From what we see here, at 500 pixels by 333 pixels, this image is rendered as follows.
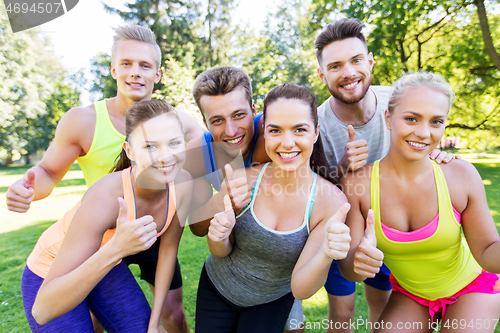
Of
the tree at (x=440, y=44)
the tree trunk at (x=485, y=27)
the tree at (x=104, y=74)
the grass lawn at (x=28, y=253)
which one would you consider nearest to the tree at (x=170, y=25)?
the tree at (x=104, y=74)

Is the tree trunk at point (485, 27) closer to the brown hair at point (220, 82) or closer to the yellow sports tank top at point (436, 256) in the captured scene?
the yellow sports tank top at point (436, 256)

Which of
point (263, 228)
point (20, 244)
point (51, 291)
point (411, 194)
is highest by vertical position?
point (411, 194)

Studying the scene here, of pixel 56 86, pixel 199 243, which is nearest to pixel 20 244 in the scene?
pixel 199 243

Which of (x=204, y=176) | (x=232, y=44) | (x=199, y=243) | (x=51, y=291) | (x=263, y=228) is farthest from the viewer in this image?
(x=232, y=44)

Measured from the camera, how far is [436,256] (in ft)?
7.16

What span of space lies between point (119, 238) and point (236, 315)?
108cm

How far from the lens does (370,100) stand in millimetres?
3045

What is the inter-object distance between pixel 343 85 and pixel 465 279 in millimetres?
1826

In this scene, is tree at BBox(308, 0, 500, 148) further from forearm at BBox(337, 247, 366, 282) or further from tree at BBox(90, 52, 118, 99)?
tree at BBox(90, 52, 118, 99)

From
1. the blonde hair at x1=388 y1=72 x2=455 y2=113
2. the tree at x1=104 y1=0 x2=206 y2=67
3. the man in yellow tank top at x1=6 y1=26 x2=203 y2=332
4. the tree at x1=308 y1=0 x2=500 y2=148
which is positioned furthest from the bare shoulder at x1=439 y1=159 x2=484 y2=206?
the tree at x1=104 y1=0 x2=206 y2=67

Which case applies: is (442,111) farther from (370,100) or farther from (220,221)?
(220,221)

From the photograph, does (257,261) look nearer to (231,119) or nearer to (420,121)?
(231,119)

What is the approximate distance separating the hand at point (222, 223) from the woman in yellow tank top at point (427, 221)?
0.86 meters

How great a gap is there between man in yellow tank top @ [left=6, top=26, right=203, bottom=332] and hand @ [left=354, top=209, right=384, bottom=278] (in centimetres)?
196
